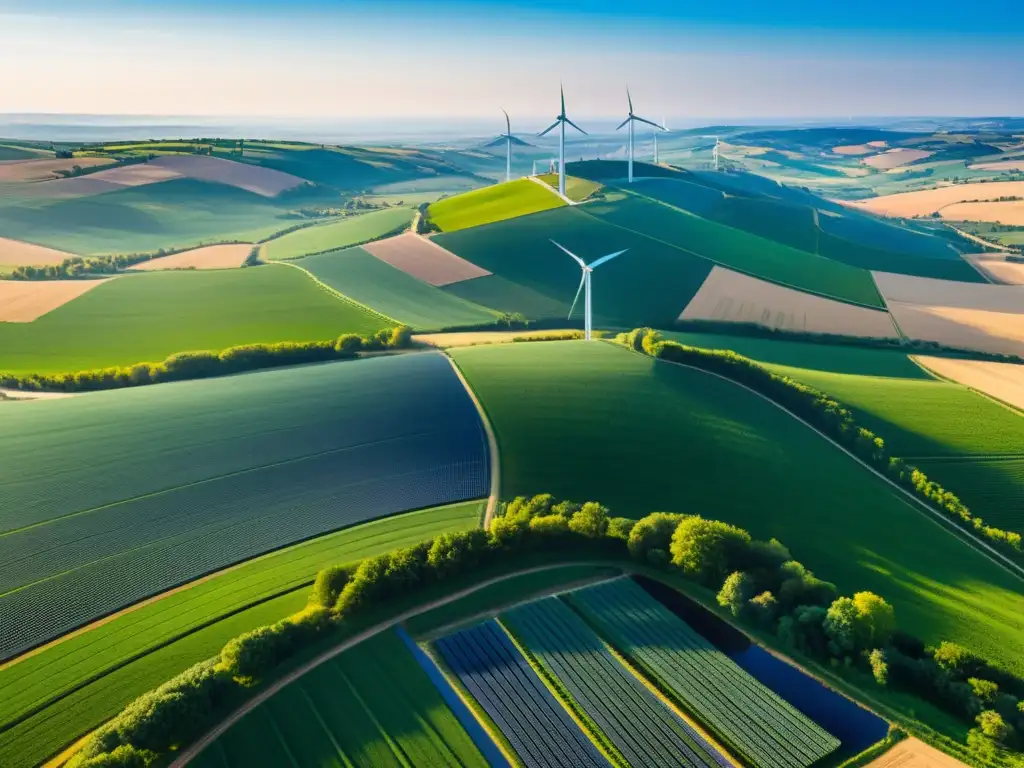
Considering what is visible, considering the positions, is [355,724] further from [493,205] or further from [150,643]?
[493,205]

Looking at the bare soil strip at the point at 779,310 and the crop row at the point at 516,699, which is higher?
the bare soil strip at the point at 779,310

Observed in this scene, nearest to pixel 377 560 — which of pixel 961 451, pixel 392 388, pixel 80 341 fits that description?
pixel 392 388

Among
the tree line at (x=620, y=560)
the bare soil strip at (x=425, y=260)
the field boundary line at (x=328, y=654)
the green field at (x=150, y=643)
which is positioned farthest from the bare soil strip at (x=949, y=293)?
the green field at (x=150, y=643)

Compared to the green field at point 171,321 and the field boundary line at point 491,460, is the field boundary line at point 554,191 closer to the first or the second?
the green field at point 171,321

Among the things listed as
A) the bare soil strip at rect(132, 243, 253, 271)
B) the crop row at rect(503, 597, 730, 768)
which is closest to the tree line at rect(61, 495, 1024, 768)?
the crop row at rect(503, 597, 730, 768)

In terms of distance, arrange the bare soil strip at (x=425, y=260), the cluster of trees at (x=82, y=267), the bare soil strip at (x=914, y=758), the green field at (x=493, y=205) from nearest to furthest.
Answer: the bare soil strip at (x=914, y=758)
the bare soil strip at (x=425, y=260)
the cluster of trees at (x=82, y=267)
the green field at (x=493, y=205)

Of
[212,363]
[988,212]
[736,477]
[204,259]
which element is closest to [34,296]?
[204,259]
